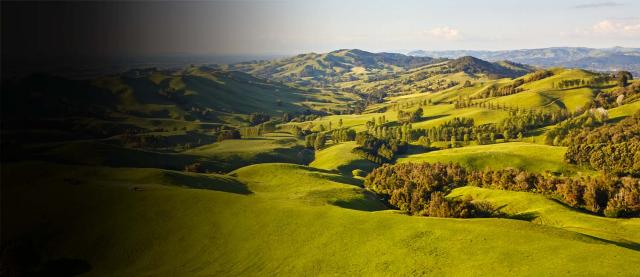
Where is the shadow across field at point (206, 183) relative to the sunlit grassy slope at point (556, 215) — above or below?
below

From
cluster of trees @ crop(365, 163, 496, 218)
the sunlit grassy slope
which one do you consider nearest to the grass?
cluster of trees @ crop(365, 163, 496, 218)

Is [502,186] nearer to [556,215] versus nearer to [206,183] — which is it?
[556,215]

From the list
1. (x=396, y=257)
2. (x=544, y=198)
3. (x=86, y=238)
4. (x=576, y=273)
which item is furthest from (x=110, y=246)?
(x=544, y=198)

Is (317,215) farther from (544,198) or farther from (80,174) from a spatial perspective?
(80,174)

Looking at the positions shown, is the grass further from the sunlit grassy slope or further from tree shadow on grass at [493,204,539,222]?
tree shadow on grass at [493,204,539,222]

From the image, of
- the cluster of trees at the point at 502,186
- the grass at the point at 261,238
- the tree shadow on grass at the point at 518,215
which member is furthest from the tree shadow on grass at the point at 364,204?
the tree shadow on grass at the point at 518,215

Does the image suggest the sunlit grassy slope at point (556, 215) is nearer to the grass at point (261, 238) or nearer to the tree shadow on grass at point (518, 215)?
the tree shadow on grass at point (518, 215)
